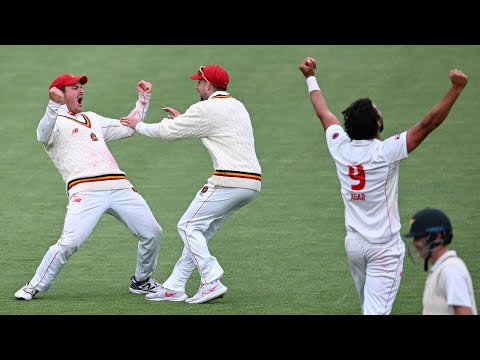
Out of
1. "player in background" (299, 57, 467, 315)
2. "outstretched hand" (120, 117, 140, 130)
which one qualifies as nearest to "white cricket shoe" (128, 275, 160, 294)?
"outstretched hand" (120, 117, 140, 130)

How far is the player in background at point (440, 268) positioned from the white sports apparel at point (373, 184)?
1302 millimetres

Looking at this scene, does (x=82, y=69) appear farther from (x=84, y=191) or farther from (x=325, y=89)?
(x=84, y=191)

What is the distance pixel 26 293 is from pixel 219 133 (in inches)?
93.8

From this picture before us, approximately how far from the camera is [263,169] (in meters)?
16.5

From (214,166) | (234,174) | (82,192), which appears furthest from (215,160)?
(82,192)

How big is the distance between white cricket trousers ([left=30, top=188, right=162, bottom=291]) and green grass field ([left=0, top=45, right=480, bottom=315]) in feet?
1.00

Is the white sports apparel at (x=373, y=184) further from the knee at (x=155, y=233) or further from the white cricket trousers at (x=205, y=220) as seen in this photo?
the knee at (x=155, y=233)

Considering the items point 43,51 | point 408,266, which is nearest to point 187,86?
point 43,51

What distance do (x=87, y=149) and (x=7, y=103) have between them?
9.09 m

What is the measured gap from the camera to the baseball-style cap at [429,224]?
6578mm

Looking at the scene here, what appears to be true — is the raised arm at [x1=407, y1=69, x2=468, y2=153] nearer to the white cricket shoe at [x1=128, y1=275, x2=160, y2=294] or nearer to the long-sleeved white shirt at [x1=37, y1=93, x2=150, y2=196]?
the long-sleeved white shirt at [x1=37, y1=93, x2=150, y2=196]

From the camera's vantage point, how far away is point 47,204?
1472cm

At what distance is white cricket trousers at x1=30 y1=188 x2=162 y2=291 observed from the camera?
10312 millimetres

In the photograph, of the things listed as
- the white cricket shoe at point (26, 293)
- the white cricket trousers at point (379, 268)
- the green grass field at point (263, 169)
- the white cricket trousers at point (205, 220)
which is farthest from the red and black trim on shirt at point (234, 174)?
the white cricket trousers at point (379, 268)
